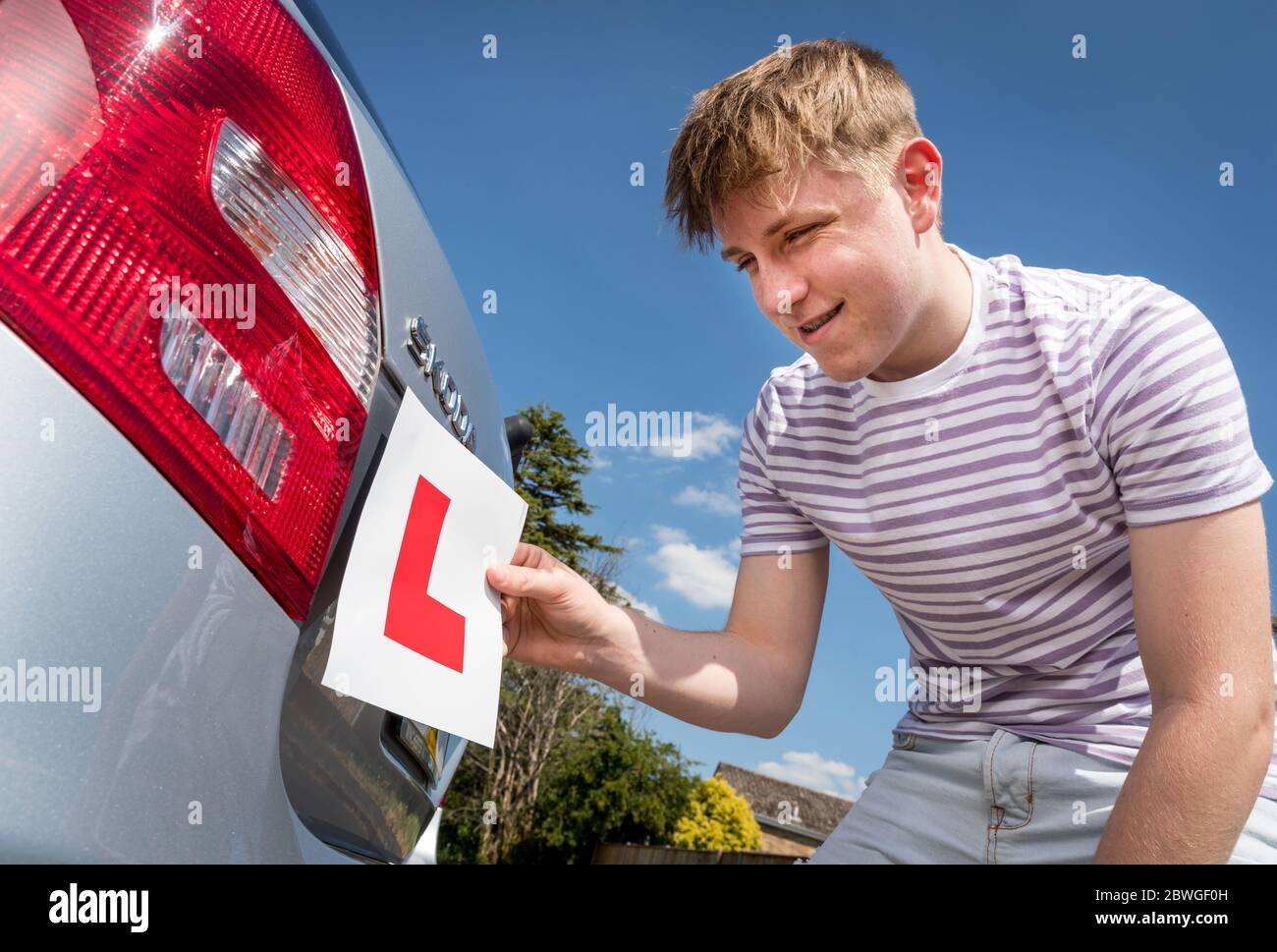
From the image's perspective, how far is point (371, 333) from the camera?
40.7 inches

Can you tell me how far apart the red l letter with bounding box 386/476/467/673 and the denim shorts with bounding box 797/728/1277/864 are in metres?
1.04

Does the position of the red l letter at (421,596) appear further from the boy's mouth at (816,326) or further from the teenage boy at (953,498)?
the boy's mouth at (816,326)

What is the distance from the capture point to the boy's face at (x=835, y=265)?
1749 millimetres

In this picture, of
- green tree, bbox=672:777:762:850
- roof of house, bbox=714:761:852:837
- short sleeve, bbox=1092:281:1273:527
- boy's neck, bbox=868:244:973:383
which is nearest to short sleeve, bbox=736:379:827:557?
boy's neck, bbox=868:244:973:383

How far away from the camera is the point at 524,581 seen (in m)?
1.43

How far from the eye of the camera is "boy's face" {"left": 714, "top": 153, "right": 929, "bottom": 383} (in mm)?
1749

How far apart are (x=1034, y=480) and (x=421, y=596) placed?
1.13m

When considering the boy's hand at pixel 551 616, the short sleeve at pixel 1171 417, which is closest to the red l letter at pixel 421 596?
the boy's hand at pixel 551 616

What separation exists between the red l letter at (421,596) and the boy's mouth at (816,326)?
2.78ft

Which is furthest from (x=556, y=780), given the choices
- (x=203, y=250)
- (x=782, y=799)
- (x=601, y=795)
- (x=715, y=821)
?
(x=203, y=250)

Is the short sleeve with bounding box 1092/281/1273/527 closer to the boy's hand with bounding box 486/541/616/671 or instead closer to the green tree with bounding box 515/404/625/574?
the boy's hand with bounding box 486/541/616/671

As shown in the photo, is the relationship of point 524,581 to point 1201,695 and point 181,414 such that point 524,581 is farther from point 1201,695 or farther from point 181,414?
point 1201,695

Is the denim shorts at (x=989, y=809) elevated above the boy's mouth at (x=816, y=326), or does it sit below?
below
